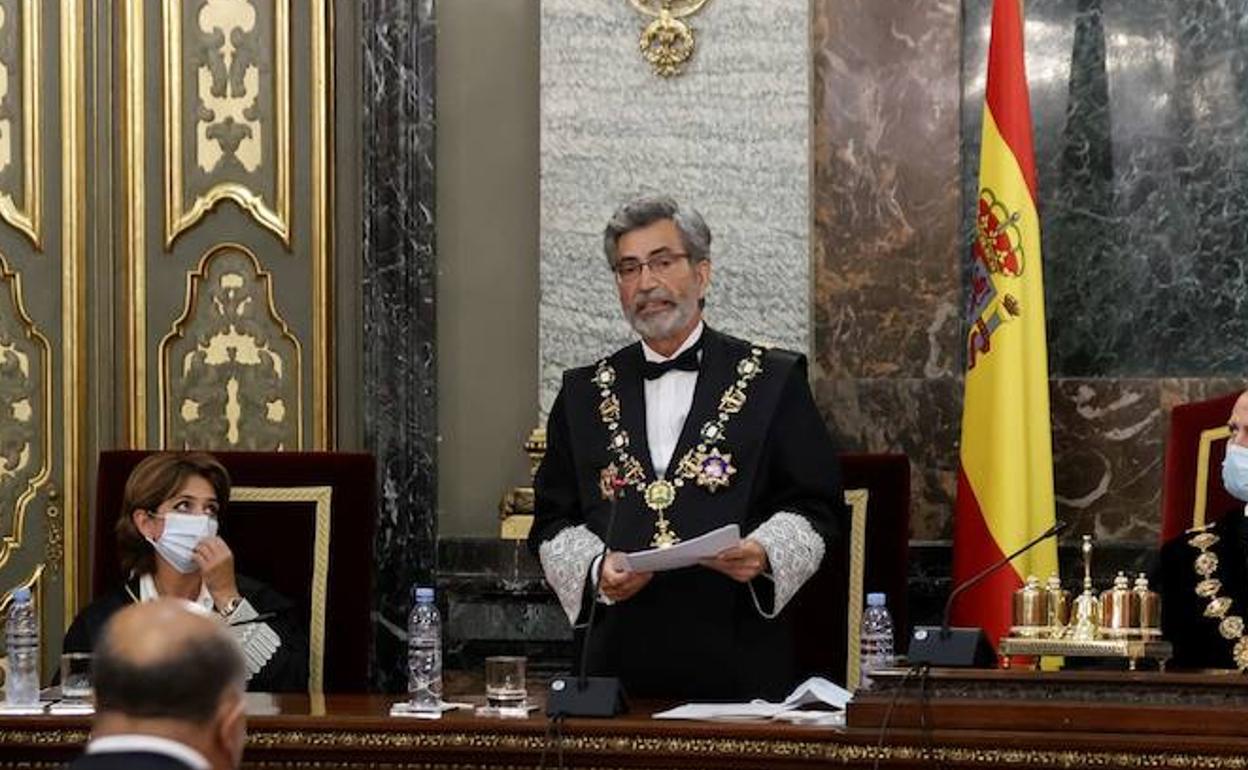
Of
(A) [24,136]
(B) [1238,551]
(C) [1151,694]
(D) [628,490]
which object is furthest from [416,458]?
(C) [1151,694]

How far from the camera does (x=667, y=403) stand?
5043 millimetres

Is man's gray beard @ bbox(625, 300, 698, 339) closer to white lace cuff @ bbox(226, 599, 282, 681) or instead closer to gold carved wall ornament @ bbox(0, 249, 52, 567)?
white lace cuff @ bbox(226, 599, 282, 681)

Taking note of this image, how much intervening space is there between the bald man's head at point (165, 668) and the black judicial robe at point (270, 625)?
2.67 m

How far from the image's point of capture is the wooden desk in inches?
161

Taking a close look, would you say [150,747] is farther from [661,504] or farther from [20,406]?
[20,406]

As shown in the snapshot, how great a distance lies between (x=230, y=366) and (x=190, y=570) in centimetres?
165

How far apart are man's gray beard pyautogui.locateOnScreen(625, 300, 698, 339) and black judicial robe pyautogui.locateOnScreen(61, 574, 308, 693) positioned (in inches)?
38.6

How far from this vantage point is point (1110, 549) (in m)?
6.29

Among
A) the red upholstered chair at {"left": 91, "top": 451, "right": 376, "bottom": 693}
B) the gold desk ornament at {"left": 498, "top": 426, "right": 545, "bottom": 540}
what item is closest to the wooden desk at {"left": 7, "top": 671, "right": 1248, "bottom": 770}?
the red upholstered chair at {"left": 91, "top": 451, "right": 376, "bottom": 693}

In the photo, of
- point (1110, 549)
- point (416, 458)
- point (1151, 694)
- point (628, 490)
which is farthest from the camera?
point (416, 458)

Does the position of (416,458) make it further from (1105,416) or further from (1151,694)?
(1151,694)

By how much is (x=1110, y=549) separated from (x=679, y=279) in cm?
183

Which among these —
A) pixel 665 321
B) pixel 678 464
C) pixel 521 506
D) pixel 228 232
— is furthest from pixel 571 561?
pixel 228 232

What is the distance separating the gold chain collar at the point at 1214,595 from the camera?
197 inches
